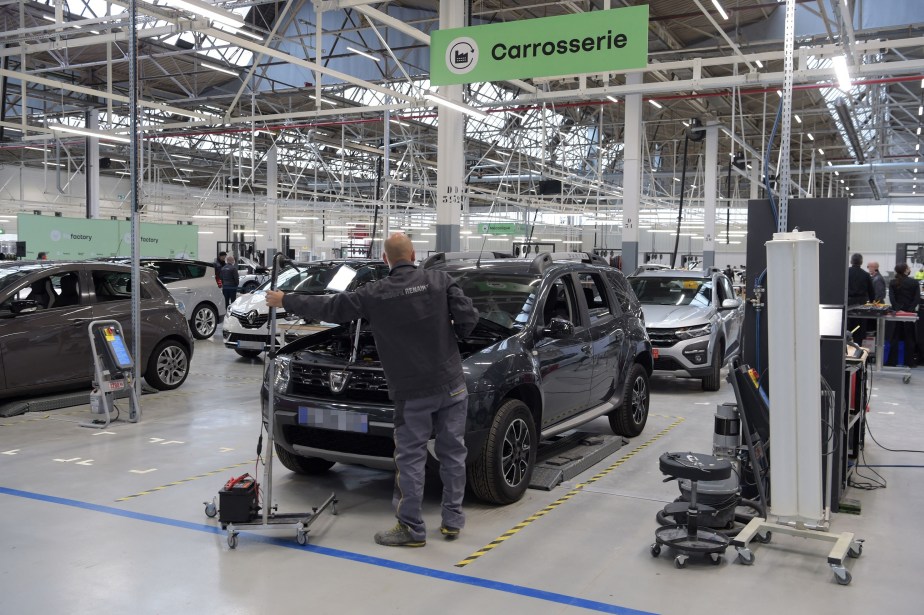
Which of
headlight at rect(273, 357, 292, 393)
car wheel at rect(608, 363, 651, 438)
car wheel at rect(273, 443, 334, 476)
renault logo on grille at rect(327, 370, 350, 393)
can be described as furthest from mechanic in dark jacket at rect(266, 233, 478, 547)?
car wheel at rect(608, 363, 651, 438)

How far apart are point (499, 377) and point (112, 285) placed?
19.2ft

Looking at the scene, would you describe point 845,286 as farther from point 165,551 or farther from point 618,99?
point 618,99

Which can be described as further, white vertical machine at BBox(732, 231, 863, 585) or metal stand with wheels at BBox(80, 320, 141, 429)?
metal stand with wheels at BBox(80, 320, 141, 429)

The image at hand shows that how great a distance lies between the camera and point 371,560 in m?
4.27

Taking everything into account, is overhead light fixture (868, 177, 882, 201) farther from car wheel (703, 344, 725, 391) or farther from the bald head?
the bald head

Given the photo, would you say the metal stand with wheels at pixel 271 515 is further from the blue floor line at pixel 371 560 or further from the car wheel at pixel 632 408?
the car wheel at pixel 632 408

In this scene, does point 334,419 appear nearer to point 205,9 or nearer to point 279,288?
point 205,9

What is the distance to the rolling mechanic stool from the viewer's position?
14.0 feet

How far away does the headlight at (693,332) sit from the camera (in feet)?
32.6

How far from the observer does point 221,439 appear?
7145 millimetres

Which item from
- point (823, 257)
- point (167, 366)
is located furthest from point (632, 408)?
point (167, 366)

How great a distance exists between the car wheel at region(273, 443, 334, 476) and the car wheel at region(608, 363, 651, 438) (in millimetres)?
2552

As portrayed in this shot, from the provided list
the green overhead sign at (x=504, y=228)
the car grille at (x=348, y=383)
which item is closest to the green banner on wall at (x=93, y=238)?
the green overhead sign at (x=504, y=228)

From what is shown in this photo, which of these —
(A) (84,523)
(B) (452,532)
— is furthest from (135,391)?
(B) (452,532)
